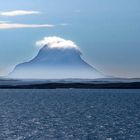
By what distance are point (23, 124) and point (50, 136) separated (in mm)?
22016

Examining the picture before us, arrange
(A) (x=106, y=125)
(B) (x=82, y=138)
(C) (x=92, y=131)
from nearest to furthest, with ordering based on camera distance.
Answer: (B) (x=82, y=138), (C) (x=92, y=131), (A) (x=106, y=125)

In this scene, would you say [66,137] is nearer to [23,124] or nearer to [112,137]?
[112,137]

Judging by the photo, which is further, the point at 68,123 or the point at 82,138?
the point at 68,123

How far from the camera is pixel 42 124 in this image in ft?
345

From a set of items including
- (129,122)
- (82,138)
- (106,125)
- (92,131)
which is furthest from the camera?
(129,122)

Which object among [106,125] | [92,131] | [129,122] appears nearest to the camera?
[92,131]

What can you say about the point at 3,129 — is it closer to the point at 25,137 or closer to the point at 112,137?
the point at 25,137

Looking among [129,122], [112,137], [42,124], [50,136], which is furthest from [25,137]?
[129,122]

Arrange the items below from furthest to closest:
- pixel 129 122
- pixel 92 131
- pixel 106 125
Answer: pixel 129 122 < pixel 106 125 < pixel 92 131

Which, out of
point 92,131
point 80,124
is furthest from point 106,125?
point 92,131

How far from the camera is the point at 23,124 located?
106m

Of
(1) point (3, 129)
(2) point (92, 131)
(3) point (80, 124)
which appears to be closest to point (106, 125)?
(3) point (80, 124)

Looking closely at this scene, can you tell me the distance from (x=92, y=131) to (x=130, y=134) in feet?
23.0

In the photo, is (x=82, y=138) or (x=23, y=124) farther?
(x=23, y=124)
